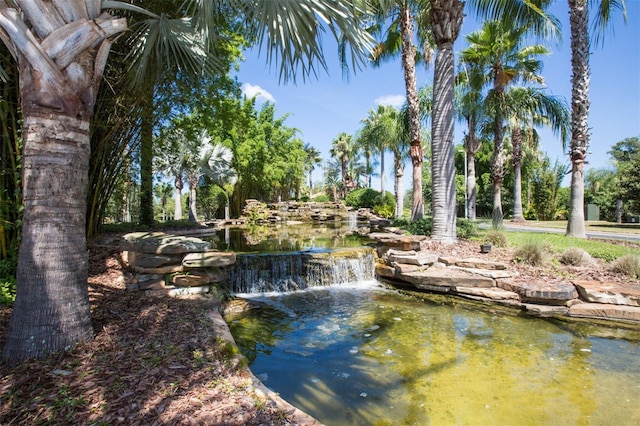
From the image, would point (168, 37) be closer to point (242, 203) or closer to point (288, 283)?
point (288, 283)

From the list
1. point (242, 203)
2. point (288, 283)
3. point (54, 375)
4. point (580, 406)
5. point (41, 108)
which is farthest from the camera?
point (242, 203)

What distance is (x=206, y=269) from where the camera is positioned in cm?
527

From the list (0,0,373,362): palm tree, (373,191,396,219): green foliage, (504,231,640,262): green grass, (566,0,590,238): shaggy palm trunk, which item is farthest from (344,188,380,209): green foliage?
(0,0,373,362): palm tree

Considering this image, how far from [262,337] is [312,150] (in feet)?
172

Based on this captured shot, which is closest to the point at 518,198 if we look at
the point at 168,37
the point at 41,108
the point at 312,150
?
the point at 168,37

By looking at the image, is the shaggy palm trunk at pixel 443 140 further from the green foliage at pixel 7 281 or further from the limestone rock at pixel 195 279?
the green foliage at pixel 7 281

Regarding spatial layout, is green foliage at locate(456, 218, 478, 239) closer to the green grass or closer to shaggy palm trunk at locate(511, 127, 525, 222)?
the green grass

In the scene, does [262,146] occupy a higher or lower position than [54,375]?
higher

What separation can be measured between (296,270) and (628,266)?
245 inches

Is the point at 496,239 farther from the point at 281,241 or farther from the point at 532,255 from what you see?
the point at 281,241

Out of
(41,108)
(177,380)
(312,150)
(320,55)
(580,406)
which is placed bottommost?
(580,406)

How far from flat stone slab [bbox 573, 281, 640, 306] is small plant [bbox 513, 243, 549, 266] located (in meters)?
1.07

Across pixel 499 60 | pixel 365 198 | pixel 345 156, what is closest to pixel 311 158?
pixel 345 156

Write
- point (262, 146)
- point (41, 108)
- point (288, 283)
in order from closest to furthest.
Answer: point (41, 108) → point (288, 283) → point (262, 146)
